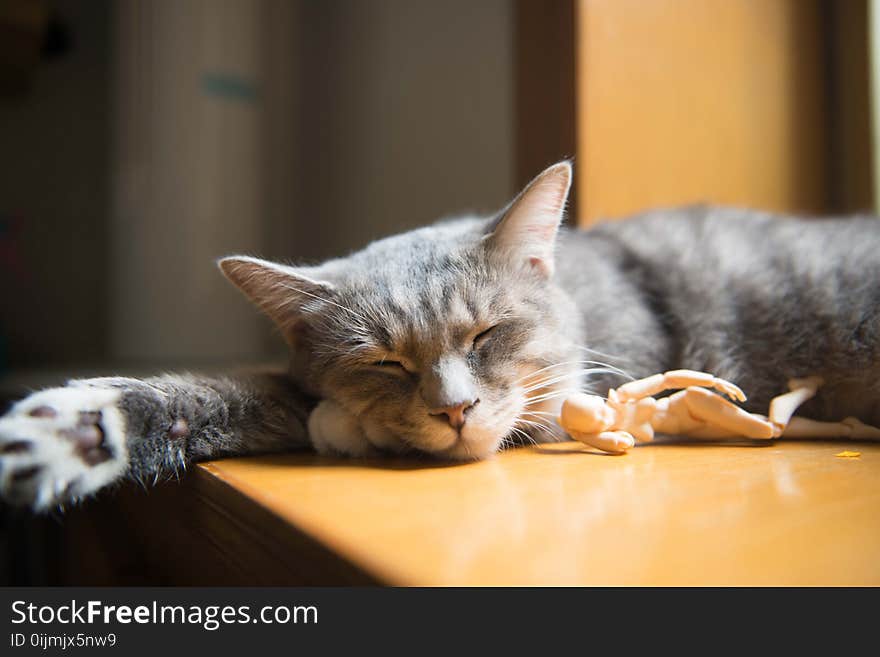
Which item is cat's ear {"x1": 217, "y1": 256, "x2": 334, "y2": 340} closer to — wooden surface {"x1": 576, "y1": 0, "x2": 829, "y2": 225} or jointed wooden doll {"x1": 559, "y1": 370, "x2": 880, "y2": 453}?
jointed wooden doll {"x1": 559, "y1": 370, "x2": 880, "y2": 453}

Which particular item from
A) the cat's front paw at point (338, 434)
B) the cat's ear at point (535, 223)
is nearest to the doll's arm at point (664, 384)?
the cat's ear at point (535, 223)

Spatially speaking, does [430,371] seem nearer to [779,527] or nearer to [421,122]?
[779,527]

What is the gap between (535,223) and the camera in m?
1.02

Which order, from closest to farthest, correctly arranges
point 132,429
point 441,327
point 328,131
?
point 132,429 → point 441,327 → point 328,131

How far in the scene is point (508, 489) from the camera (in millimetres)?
718

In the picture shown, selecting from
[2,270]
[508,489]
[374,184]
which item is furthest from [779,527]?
[2,270]

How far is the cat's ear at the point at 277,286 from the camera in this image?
0.95 m

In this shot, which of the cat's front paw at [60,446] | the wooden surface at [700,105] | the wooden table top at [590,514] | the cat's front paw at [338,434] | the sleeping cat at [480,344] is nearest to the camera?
the wooden table top at [590,514]

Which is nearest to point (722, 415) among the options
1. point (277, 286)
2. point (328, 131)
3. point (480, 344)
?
point (480, 344)

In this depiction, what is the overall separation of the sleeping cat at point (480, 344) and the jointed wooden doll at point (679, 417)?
84 mm

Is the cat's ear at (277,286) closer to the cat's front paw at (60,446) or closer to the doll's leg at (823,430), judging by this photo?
the cat's front paw at (60,446)

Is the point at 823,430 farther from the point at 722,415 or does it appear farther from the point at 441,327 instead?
the point at 441,327

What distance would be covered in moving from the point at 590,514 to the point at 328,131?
2.91 meters

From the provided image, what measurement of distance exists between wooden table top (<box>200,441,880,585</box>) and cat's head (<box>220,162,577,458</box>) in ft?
0.24
